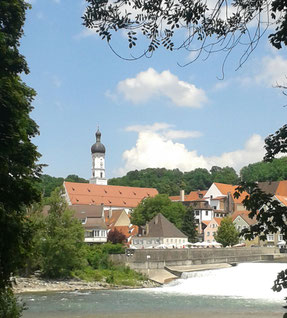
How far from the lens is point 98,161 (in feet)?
402

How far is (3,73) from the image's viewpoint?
1473cm

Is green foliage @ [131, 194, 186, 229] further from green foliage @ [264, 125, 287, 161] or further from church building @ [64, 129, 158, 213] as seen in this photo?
green foliage @ [264, 125, 287, 161]

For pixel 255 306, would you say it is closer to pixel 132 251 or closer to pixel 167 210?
pixel 132 251

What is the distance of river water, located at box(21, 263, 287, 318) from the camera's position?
2955 centimetres

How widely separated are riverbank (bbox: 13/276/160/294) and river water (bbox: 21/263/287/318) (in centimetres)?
242

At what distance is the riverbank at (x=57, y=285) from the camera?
136 ft

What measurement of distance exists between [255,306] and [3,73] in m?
23.7

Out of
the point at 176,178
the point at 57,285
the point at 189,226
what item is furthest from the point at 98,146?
the point at 57,285

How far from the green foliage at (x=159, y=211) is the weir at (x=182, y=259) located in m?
15.1

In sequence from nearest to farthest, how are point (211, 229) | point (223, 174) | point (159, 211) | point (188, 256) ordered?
point (188, 256) → point (159, 211) → point (211, 229) → point (223, 174)

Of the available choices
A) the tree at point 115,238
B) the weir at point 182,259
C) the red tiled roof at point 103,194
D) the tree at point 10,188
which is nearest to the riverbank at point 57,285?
the weir at point 182,259

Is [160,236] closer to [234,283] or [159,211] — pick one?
[159,211]

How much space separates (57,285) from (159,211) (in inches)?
1422

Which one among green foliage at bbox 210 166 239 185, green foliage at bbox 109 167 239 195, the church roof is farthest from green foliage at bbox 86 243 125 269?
green foliage at bbox 210 166 239 185
